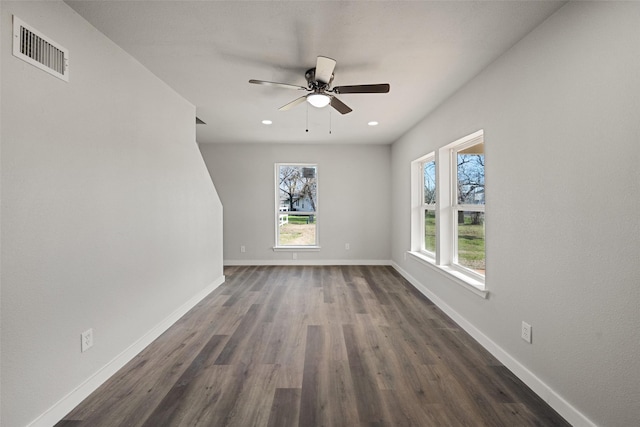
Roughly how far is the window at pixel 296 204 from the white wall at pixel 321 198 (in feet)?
0.46

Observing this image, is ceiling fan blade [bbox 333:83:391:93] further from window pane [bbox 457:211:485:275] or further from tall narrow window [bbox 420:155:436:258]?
tall narrow window [bbox 420:155:436:258]

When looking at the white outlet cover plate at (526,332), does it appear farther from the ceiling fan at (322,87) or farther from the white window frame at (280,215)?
the white window frame at (280,215)

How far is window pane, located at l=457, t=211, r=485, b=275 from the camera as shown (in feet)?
9.27

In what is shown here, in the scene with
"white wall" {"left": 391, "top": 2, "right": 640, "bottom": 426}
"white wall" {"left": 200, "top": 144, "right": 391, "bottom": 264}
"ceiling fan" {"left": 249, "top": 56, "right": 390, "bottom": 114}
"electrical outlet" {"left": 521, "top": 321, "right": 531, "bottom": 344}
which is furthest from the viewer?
"white wall" {"left": 200, "top": 144, "right": 391, "bottom": 264}

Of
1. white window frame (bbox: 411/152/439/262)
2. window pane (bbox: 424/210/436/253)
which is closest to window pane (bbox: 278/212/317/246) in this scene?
white window frame (bbox: 411/152/439/262)

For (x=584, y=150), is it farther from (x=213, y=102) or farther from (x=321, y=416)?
(x=213, y=102)

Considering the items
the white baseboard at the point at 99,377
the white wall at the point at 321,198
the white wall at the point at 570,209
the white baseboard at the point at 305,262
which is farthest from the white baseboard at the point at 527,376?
the white baseboard at the point at 99,377

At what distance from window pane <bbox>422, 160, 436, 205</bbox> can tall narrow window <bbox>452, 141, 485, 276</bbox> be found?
72 centimetres

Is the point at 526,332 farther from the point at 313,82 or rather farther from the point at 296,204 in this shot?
the point at 296,204

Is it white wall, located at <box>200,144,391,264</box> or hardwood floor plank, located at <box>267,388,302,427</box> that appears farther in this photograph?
white wall, located at <box>200,144,391,264</box>

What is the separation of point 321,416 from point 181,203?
97.5 inches

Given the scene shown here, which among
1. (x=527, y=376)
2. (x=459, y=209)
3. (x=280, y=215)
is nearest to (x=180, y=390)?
(x=527, y=376)

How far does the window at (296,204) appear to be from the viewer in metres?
5.70

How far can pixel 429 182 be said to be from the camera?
13.8ft
